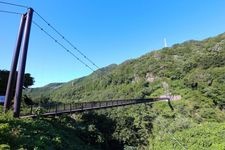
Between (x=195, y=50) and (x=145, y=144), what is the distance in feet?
288

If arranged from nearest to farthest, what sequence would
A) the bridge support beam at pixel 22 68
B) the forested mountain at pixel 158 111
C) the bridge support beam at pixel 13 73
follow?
the bridge support beam at pixel 22 68, the bridge support beam at pixel 13 73, the forested mountain at pixel 158 111

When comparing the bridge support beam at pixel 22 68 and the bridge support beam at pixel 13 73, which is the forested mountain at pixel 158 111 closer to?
the bridge support beam at pixel 22 68

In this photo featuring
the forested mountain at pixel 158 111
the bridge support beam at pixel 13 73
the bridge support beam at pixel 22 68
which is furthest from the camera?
the forested mountain at pixel 158 111

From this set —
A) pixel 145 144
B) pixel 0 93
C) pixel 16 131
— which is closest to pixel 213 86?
pixel 145 144

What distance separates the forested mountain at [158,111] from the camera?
101 ft

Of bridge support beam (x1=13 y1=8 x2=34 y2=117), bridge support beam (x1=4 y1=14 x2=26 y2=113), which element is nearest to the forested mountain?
bridge support beam (x1=13 y1=8 x2=34 y2=117)

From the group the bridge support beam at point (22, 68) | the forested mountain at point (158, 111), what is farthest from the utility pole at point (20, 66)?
the forested mountain at point (158, 111)

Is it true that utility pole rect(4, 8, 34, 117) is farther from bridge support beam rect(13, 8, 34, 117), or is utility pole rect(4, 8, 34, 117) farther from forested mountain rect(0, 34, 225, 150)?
forested mountain rect(0, 34, 225, 150)

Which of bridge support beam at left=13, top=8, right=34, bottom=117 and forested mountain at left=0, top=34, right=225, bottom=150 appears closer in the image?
bridge support beam at left=13, top=8, right=34, bottom=117

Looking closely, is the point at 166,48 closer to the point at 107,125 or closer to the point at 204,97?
the point at 204,97

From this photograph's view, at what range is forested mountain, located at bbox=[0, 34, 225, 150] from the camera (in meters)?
30.9

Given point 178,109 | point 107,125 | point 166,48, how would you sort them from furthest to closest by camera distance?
point 166,48 < point 178,109 < point 107,125

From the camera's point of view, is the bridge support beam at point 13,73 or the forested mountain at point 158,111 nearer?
the bridge support beam at point 13,73

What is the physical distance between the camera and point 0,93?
113 ft
